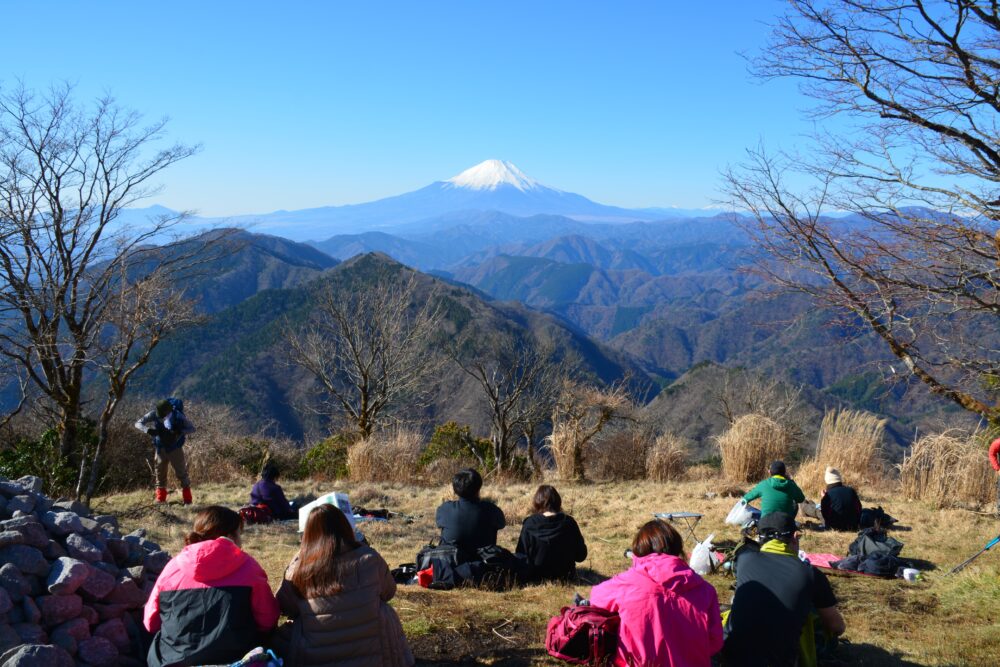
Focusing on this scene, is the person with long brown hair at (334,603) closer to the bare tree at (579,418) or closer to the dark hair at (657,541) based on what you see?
the dark hair at (657,541)

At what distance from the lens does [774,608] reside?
3674mm

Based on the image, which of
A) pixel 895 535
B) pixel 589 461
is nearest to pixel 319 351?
pixel 589 461

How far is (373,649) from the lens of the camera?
354 cm

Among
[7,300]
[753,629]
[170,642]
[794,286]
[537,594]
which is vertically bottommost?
[537,594]

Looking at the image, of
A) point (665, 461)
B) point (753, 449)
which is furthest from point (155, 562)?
point (665, 461)

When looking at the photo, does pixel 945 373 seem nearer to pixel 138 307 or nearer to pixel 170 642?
pixel 170 642

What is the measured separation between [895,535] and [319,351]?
1630 cm

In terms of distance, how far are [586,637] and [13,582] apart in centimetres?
298

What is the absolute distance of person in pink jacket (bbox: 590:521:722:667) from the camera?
11.5 ft

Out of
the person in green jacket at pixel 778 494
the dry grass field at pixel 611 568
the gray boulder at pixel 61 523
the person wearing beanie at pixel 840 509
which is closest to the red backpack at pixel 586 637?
the dry grass field at pixel 611 568

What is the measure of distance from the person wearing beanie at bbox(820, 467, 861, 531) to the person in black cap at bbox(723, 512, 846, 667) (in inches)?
171

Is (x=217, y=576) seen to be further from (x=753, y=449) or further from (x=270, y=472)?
(x=753, y=449)

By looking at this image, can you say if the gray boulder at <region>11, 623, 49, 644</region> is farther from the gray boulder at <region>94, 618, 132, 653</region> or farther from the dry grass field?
the dry grass field

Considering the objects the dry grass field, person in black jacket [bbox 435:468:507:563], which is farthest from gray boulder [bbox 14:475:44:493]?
person in black jacket [bbox 435:468:507:563]
